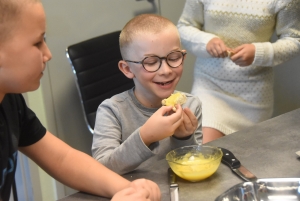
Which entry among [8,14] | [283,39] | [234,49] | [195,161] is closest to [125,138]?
[195,161]

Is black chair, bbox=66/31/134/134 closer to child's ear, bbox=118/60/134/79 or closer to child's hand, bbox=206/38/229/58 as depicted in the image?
child's hand, bbox=206/38/229/58

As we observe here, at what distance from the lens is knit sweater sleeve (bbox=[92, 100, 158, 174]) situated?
3.79 feet

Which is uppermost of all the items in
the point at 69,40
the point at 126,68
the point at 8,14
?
the point at 8,14

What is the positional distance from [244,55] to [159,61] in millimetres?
603

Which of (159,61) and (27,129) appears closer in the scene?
(27,129)

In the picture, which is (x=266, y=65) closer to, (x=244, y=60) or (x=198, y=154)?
(x=244, y=60)

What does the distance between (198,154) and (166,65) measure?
0.30 m

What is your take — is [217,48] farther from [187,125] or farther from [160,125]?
[160,125]

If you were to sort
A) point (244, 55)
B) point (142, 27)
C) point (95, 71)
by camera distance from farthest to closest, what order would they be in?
point (95, 71) < point (244, 55) < point (142, 27)

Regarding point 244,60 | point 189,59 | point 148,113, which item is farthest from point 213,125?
point 189,59

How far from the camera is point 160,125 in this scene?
1.14 metres

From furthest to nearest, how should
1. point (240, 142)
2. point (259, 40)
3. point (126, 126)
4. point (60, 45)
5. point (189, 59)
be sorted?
point (189, 59), point (60, 45), point (259, 40), point (126, 126), point (240, 142)

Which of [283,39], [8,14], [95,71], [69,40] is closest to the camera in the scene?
[8,14]

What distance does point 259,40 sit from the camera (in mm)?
1971
